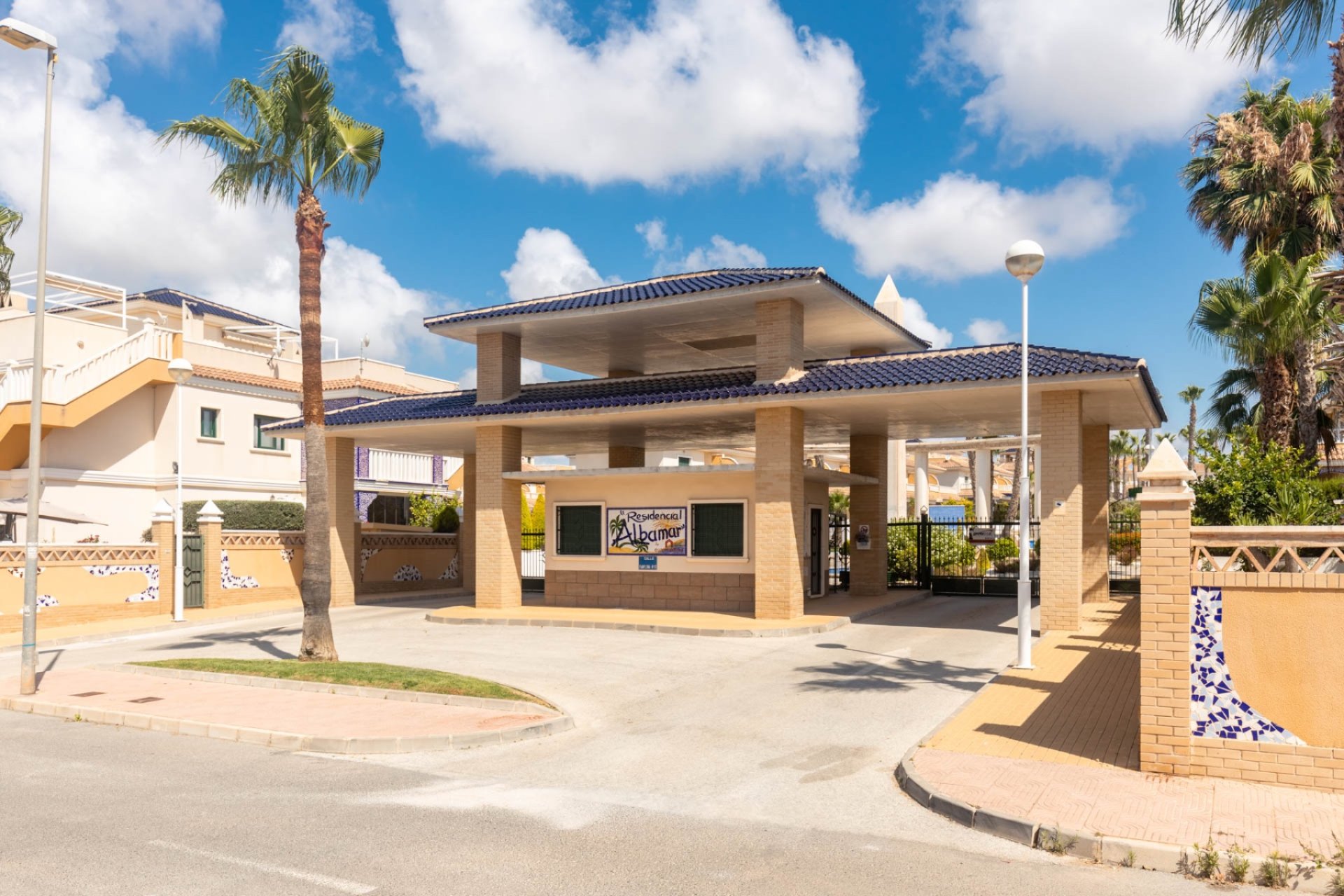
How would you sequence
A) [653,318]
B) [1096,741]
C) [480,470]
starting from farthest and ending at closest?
[480,470]
[653,318]
[1096,741]

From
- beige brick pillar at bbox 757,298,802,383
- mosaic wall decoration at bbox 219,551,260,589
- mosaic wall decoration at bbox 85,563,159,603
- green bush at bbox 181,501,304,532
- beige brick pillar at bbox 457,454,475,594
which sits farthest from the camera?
green bush at bbox 181,501,304,532

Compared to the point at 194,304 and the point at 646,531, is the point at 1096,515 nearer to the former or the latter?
the point at 646,531

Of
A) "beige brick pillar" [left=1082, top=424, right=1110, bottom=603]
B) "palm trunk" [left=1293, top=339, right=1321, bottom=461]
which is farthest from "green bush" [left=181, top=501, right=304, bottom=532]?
"palm trunk" [left=1293, top=339, right=1321, bottom=461]

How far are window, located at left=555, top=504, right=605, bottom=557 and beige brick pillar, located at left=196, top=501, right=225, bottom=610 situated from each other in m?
8.37

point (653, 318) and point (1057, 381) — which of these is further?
point (653, 318)

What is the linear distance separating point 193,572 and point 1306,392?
26926mm

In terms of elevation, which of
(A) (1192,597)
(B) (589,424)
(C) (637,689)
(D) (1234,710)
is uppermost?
(B) (589,424)

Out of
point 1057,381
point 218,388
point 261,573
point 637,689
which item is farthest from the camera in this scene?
point 218,388

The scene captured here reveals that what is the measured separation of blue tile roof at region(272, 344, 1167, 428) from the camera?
17.4 meters

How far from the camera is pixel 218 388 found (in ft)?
109

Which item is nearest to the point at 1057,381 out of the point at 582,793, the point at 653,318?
the point at 653,318

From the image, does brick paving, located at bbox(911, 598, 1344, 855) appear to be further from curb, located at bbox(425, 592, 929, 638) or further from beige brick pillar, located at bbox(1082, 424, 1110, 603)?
beige brick pillar, located at bbox(1082, 424, 1110, 603)

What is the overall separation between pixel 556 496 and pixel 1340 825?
18.5 metres

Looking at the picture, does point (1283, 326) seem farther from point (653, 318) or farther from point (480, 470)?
point (480, 470)
